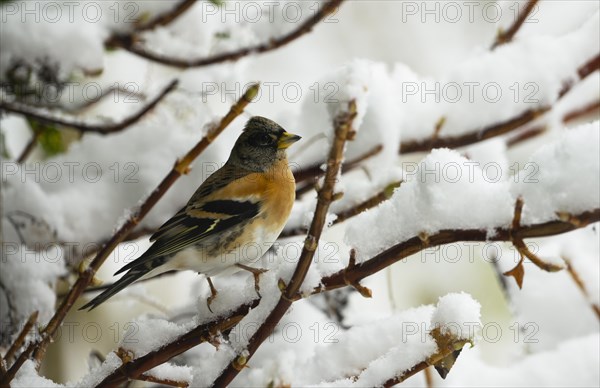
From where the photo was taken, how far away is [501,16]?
2924mm

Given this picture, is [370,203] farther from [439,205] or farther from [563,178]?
[563,178]

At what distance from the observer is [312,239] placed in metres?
Answer: 1.36

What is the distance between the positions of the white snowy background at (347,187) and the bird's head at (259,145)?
10 centimetres

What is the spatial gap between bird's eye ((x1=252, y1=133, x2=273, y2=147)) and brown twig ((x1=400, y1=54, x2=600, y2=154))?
53cm

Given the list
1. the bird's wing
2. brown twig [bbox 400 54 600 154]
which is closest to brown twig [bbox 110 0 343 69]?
the bird's wing

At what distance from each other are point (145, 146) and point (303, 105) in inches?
26.4

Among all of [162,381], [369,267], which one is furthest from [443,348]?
[162,381]

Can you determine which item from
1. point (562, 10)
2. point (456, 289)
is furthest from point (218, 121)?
point (456, 289)

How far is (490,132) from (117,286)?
1411 millimetres

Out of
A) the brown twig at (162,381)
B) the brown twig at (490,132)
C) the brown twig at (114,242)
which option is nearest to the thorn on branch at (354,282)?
the brown twig at (114,242)

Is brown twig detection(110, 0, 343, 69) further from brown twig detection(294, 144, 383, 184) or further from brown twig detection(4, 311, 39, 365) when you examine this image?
brown twig detection(4, 311, 39, 365)

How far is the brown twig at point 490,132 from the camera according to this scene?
249cm

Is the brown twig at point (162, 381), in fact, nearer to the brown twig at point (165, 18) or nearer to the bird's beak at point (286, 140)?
the bird's beak at point (286, 140)

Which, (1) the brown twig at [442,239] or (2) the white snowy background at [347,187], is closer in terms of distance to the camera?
(1) the brown twig at [442,239]
